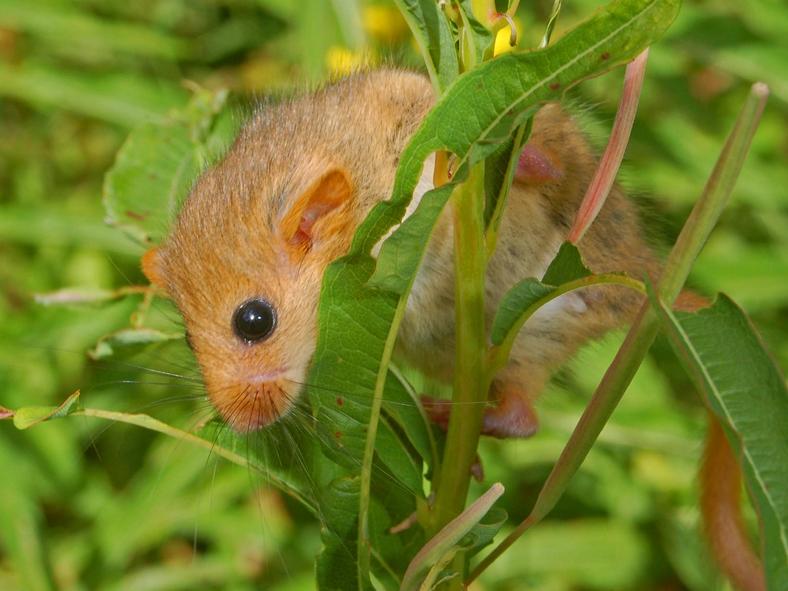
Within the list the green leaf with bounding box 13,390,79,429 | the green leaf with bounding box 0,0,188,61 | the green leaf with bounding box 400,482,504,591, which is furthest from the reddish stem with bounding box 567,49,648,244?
the green leaf with bounding box 0,0,188,61

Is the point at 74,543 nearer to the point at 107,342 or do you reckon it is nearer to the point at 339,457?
the point at 107,342

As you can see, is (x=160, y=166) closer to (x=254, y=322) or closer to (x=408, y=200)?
(x=254, y=322)

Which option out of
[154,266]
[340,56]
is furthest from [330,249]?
[340,56]

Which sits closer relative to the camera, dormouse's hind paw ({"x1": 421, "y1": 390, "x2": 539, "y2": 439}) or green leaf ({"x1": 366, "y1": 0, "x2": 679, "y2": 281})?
green leaf ({"x1": 366, "y1": 0, "x2": 679, "y2": 281})

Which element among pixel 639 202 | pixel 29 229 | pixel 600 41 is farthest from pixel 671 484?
pixel 600 41

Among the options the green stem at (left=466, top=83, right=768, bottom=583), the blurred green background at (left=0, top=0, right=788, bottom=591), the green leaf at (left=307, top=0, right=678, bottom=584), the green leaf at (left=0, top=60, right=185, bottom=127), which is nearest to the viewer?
the green stem at (left=466, top=83, right=768, bottom=583)

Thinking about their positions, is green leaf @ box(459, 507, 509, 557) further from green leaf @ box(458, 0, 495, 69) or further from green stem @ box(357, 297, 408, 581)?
green leaf @ box(458, 0, 495, 69)

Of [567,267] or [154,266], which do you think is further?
[154,266]
